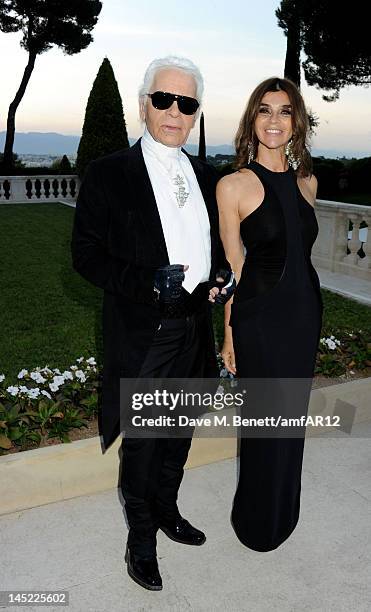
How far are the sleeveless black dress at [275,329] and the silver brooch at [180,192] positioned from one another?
31 centimetres

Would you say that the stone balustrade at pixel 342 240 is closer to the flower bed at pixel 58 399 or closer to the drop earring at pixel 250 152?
the flower bed at pixel 58 399

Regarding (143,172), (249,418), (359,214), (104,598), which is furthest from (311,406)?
(359,214)

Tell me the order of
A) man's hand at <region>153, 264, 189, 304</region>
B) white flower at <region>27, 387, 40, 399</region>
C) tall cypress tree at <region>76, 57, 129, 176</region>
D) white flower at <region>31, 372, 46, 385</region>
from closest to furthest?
man's hand at <region>153, 264, 189, 304</region>, white flower at <region>27, 387, 40, 399</region>, white flower at <region>31, 372, 46, 385</region>, tall cypress tree at <region>76, 57, 129, 176</region>

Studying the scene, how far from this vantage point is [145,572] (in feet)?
9.23

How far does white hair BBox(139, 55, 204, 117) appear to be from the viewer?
2.52 meters

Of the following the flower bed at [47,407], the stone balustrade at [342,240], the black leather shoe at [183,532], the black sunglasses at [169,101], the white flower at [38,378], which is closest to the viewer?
the black sunglasses at [169,101]

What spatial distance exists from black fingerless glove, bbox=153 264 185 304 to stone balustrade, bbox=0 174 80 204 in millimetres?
20066

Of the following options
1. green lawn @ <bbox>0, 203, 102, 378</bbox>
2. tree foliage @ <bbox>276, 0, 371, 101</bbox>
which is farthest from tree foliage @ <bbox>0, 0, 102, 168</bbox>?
green lawn @ <bbox>0, 203, 102, 378</bbox>

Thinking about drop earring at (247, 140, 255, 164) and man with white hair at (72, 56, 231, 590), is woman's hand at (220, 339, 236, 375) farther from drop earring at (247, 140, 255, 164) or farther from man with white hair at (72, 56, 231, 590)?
drop earring at (247, 140, 255, 164)

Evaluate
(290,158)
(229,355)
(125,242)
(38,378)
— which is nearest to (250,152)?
(290,158)

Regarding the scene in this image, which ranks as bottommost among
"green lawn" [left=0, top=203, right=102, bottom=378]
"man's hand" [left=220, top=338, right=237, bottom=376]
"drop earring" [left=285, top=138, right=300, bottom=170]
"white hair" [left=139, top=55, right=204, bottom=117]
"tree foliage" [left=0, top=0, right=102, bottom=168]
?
"green lawn" [left=0, top=203, right=102, bottom=378]

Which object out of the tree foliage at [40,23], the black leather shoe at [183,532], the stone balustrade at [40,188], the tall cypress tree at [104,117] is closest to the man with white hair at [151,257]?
the black leather shoe at [183,532]

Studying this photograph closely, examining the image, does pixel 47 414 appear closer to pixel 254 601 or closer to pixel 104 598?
pixel 104 598

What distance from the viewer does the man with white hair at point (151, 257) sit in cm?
252
